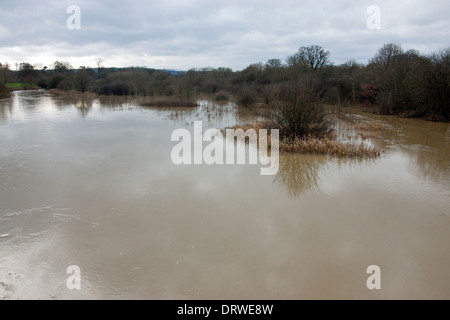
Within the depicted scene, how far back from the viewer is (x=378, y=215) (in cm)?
576

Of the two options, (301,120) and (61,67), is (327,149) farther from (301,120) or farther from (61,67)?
(61,67)

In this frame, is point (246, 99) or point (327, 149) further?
point (246, 99)

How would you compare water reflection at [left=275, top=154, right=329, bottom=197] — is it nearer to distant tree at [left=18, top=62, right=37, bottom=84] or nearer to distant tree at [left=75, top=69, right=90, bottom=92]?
distant tree at [left=75, top=69, right=90, bottom=92]

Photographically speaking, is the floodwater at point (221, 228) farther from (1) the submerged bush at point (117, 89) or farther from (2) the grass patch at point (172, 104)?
(1) the submerged bush at point (117, 89)

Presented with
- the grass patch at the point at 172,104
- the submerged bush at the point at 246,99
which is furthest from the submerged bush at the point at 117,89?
the submerged bush at the point at 246,99

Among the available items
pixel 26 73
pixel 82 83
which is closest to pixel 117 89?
pixel 82 83

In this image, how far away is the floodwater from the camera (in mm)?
3844

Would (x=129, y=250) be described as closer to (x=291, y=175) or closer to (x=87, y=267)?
(x=87, y=267)

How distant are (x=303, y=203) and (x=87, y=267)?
13.2 ft

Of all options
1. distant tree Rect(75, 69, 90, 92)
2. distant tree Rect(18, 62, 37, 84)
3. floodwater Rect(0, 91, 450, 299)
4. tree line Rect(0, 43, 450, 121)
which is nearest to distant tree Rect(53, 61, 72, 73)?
distant tree Rect(18, 62, 37, 84)

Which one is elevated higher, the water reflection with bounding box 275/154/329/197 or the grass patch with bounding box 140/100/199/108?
the grass patch with bounding box 140/100/199/108

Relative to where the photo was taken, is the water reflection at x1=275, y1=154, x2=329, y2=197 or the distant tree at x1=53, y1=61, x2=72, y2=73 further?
the distant tree at x1=53, y1=61, x2=72, y2=73

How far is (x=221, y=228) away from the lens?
5.23 metres
